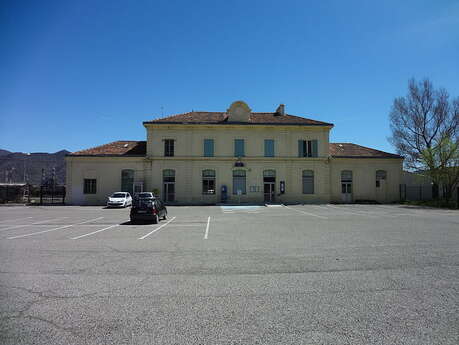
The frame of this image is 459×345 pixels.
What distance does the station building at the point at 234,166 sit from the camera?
97.3ft

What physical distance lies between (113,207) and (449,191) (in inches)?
1440

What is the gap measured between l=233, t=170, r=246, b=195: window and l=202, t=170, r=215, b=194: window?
2.43 meters

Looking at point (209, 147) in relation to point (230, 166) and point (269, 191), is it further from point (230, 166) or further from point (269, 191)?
point (269, 191)

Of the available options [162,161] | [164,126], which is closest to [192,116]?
[164,126]

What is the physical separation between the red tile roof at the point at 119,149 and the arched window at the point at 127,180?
2039 millimetres

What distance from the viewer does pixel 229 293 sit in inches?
180

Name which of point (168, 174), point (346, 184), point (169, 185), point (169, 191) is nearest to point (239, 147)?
point (168, 174)

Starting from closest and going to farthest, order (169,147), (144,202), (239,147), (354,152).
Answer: (144,202) → (169,147) → (239,147) → (354,152)

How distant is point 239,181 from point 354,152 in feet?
49.3

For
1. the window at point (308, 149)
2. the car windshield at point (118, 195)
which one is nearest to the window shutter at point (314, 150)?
the window at point (308, 149)

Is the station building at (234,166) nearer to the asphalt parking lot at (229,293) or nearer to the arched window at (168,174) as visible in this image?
the arched window at (168,174)

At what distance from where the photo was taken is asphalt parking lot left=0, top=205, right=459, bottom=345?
3.29m

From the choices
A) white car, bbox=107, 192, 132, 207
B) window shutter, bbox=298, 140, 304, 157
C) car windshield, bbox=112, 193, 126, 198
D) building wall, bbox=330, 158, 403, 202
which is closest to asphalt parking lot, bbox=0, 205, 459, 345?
white car, bbox=107, 192, 132, 207

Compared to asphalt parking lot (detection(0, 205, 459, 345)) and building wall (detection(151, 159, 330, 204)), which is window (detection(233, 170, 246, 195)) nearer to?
building wall (detection(151, 159, 330, 204))
